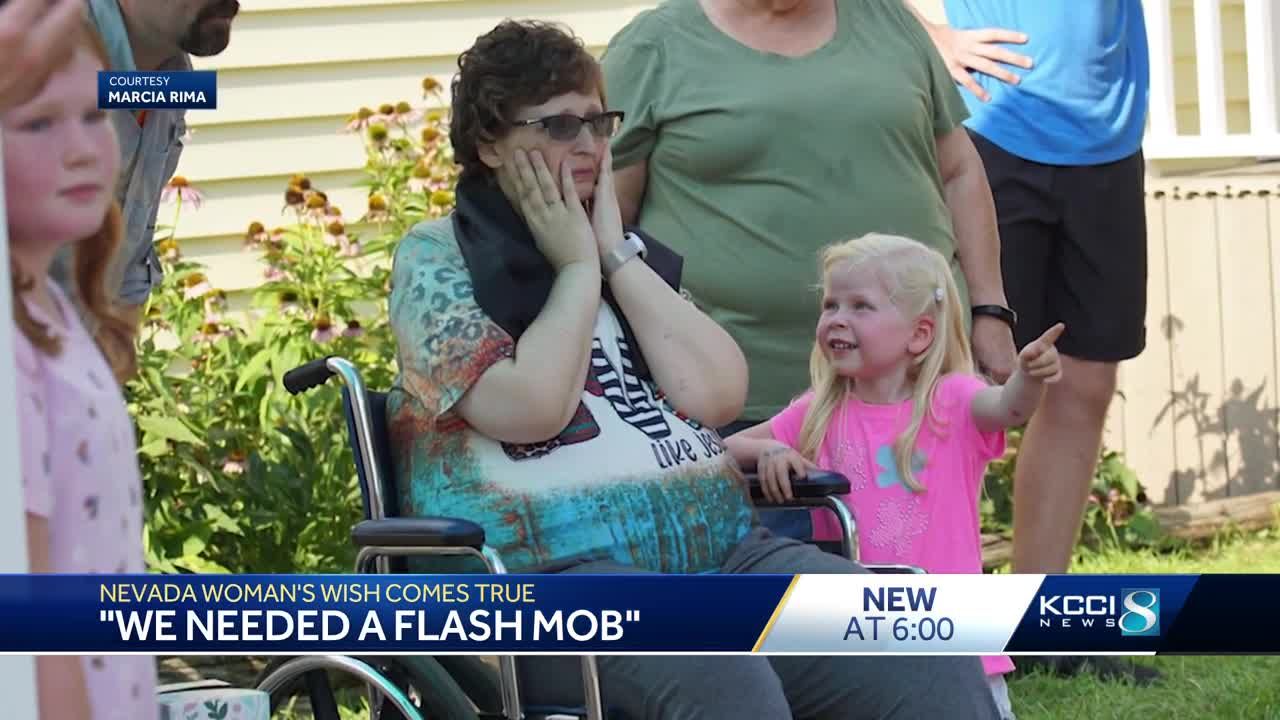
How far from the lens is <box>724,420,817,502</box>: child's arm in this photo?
2.52 m

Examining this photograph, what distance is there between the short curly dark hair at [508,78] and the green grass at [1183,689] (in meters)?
1.23

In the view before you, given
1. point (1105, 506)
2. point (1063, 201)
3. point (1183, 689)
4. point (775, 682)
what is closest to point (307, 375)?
point (775, 682)

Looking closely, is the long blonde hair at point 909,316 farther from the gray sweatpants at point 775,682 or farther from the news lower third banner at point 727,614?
the news lower third banner at point 727,614

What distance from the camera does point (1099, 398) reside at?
11.4 feet

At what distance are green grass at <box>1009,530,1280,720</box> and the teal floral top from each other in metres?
0.93

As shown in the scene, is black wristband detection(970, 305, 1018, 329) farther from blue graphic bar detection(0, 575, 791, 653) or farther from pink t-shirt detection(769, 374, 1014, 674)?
blue graphic bar detection(0, 575, 791, 653)

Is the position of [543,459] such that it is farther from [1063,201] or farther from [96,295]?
[1063,201]

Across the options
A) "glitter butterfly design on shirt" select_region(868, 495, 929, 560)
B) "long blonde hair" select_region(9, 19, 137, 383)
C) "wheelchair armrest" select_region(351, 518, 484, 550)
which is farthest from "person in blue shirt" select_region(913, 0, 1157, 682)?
"long blonde hair" select_region(9, 19, 137, 383)

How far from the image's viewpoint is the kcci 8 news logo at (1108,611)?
1715 mm

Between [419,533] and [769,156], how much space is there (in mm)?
861

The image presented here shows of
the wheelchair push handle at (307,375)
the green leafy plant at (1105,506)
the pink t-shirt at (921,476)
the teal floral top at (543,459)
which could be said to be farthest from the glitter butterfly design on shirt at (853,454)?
the green leafy plant at (1105,506)

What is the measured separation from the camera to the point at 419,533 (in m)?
2.12

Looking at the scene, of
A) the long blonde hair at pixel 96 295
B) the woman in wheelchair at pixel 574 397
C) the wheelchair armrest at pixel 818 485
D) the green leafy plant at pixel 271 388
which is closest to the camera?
the long blonde hair at pixel 96 295

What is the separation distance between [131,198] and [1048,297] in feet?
7.18
